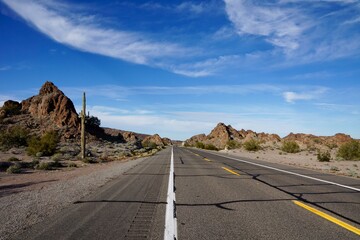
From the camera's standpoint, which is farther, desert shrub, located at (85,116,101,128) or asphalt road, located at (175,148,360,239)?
desert shrub, located at (85,116,101,128)

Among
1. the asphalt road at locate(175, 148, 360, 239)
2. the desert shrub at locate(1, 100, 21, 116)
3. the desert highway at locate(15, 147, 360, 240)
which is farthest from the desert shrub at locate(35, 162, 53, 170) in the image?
the desert shrub at locate(1, 100, 21, 116)

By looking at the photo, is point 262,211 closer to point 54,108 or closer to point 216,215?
point 216,215

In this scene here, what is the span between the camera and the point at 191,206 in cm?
786

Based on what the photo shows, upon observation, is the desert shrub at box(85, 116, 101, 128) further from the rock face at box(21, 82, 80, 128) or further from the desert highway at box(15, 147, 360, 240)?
the desert highway at box(15, 147, 360, 240)

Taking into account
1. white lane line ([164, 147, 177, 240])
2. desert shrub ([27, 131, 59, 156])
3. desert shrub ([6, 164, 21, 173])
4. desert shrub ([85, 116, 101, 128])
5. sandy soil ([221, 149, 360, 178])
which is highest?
desert shrub ([85, 116, 101, 128])

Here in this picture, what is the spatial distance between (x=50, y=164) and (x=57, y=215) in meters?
19.3

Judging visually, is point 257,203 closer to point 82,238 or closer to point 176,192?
point 176,192

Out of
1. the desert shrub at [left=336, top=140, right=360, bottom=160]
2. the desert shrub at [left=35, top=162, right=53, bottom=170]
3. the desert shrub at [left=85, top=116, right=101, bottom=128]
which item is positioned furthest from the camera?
the desert shrub at [left=85, top=116, right=101, bottom=128]

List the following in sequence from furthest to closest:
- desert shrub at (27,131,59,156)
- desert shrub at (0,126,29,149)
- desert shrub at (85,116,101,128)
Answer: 1. desert shrub at (85,116,101,128)
2. desert shrub at (0,126,29,149)
3. desert shrub at (27,131,59,156)

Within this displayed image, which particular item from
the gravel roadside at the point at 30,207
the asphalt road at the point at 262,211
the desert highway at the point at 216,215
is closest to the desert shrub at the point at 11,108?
the gravel roadside at the point at 30,207

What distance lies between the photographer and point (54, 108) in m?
76.6

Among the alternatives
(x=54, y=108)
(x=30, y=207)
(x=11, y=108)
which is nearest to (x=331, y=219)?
(x=30, y=207)

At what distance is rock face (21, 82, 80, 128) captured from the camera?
242 feet

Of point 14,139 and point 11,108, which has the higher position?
point 11,108
